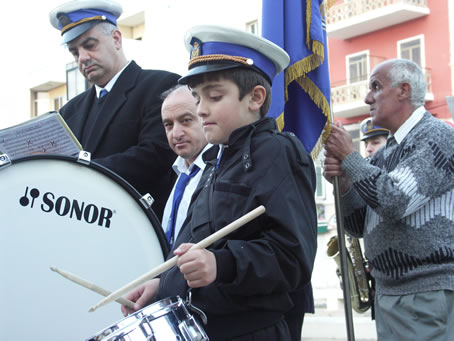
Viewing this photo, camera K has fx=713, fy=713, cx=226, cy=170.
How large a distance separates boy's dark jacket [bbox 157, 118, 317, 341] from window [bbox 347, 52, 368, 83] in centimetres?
2001

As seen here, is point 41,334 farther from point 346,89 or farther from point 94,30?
point 346,89

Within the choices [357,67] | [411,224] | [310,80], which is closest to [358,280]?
[411,224]

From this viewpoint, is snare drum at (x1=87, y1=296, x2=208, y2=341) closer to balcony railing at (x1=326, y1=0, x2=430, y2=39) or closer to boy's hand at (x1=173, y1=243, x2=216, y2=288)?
boy's hand at (x1=173, y1=243, x2=216, y2=288)

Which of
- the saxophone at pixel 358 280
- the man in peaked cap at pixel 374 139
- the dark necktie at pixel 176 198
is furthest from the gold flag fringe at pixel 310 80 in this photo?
the man in peaked cap at pixel 374 139

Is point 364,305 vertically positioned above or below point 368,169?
below

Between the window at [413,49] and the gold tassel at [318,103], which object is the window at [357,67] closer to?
the window at [413,49]

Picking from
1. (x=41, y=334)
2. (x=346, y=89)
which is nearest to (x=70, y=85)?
(x=346, y=89)

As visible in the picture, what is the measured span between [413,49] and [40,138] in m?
19.1

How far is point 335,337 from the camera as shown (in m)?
9.29

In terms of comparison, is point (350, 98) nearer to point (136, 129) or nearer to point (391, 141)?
point (391, 141)

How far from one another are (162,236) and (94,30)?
143cm

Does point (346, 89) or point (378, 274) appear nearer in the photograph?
point (378, 274)

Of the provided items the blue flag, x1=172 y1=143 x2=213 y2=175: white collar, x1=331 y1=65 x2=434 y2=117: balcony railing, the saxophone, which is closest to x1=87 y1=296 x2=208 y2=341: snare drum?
x1=172 y1=143 x2=213 y2=175: white collar

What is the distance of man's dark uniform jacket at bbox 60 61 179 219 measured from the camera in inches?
137
